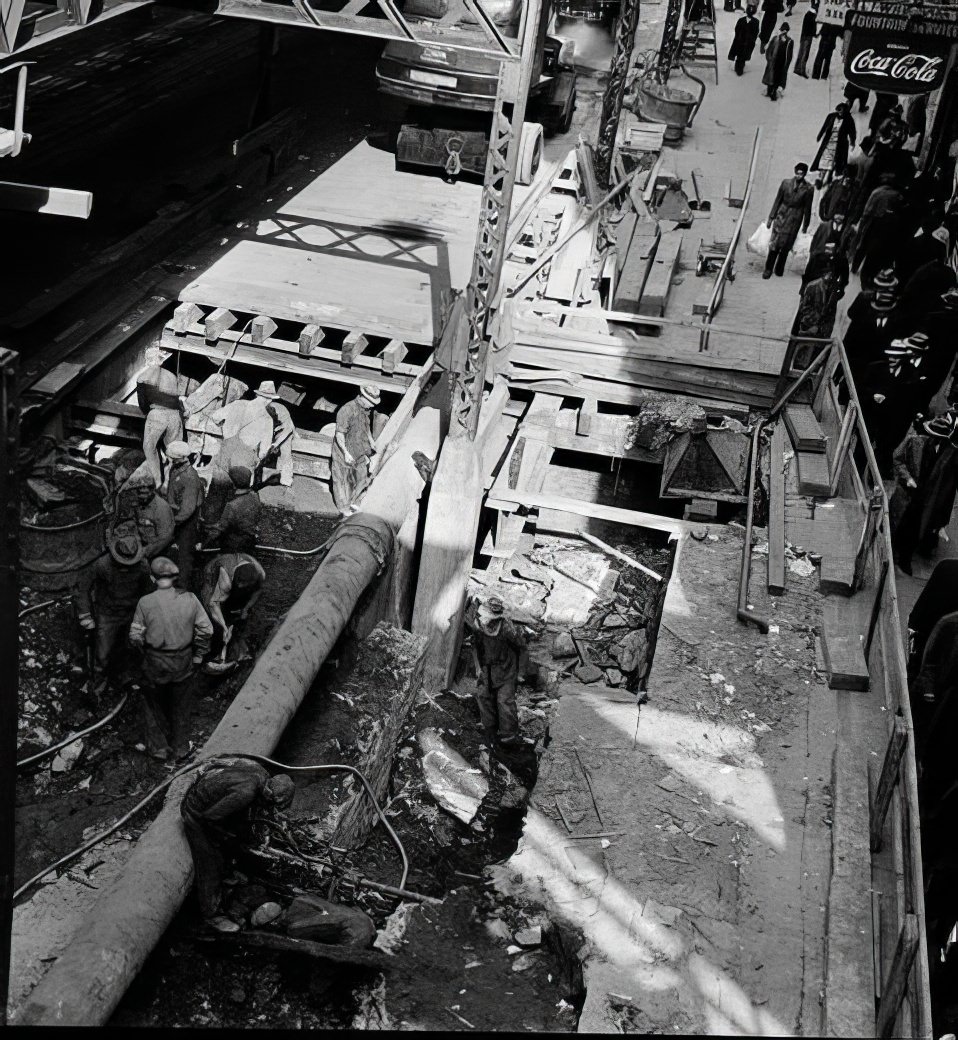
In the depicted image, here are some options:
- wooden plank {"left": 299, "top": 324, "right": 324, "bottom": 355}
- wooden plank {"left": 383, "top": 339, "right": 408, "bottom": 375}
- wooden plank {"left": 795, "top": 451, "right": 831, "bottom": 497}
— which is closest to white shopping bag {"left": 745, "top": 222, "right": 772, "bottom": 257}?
wooden plank {"left": 795, "top": 451, "right": 831, "bottom": 497}

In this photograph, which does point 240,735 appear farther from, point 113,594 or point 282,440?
point 282,440

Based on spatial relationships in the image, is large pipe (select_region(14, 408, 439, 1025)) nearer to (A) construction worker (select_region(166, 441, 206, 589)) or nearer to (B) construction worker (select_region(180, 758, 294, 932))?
(B) construction worker (select_region(180, 758, 294, 932))

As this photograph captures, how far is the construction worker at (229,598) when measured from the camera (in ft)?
32.8


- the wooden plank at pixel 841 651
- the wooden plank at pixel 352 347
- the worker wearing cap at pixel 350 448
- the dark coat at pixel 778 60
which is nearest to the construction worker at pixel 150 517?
the worker wearing cap at pixel 350 448

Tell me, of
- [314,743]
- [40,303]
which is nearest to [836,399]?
[314,743]

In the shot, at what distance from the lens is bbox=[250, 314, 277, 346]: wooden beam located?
14328mm

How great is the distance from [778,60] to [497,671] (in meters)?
21.3

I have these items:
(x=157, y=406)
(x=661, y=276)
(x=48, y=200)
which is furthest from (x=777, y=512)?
(x=48, y=200)

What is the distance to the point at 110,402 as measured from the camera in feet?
44.3

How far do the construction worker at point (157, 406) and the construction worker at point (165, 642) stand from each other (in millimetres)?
3567

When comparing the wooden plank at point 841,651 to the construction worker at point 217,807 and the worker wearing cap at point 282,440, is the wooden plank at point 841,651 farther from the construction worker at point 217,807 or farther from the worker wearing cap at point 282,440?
the worker wearing cap at point 282,440

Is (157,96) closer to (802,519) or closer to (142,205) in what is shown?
(142,205)

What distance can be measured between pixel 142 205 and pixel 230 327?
10.9 feet

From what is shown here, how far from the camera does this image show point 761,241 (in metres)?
19.0
